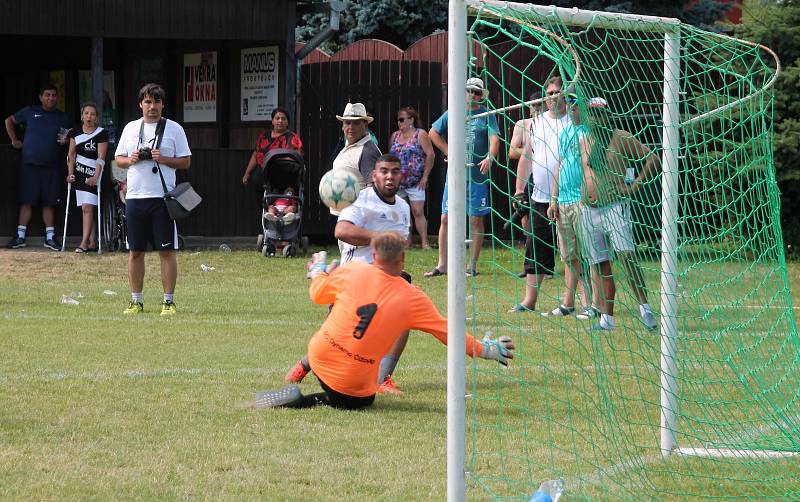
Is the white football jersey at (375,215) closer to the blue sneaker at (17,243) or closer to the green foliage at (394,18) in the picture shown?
the blue sneaker at (17,243)

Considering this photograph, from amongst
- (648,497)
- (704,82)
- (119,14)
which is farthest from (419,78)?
(648,497)

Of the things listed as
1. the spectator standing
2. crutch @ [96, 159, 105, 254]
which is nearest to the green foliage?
the spectator standing

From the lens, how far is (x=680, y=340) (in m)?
7.13

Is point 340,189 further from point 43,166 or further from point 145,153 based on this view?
point 43,166

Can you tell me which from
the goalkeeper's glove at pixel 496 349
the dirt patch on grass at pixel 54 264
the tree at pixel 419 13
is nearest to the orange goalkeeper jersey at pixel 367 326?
the goalkeeper's glove at pixel 496 349

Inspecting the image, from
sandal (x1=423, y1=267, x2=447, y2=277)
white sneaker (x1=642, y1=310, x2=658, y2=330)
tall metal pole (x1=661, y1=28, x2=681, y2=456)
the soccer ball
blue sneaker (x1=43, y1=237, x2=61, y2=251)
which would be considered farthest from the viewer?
blue sneaker (x1=43, y1=237, x2=61, y2=251)

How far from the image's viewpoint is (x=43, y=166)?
1788cm

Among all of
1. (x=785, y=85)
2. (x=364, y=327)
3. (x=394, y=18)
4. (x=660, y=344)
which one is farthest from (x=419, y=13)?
(x=660, y=344)

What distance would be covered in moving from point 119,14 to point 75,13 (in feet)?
2.05

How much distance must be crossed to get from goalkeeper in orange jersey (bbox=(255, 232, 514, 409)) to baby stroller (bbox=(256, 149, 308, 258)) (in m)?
9.81

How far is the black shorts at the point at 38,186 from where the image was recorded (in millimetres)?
17781

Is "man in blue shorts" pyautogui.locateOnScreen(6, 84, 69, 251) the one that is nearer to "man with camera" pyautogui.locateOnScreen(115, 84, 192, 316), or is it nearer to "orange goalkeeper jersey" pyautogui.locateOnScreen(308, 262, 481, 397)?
"man with camera" pyautogui.locateOnScreen(115, 84, 192, 316)

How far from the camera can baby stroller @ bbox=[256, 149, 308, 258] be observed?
17.2 metres

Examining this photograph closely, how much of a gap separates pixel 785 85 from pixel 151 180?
10332 millimetres
